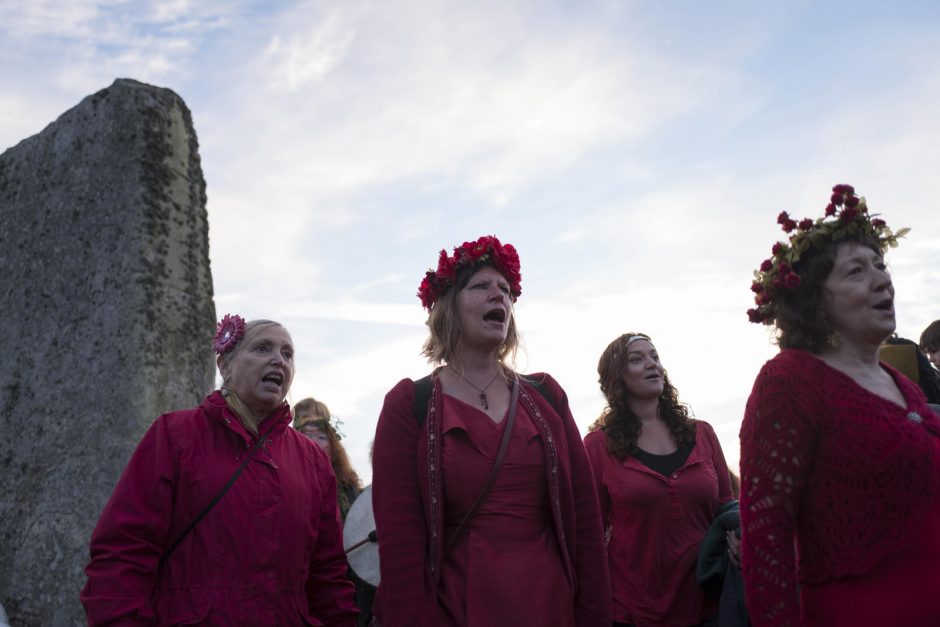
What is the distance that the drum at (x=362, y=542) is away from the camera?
4.62 m

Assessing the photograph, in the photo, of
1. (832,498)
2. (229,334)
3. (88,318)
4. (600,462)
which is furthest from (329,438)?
(832,498)

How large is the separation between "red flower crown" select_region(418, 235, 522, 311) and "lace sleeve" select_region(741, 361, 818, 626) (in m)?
1.16

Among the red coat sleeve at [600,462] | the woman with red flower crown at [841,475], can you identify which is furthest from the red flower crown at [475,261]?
the red coat sleeve at [600,462]

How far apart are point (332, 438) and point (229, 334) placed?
2298mm

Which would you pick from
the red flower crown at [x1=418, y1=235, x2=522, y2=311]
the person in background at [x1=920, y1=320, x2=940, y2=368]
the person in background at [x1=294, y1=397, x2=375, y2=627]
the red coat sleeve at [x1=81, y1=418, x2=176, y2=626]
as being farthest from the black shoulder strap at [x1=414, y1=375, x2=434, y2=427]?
the person in background at [x1=920, y1=320, x2=940, y2=368]

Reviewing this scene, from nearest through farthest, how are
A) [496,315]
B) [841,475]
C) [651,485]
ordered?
[841,475], [496,315], [651,485]

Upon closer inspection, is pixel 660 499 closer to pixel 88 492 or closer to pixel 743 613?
pixel 743 613

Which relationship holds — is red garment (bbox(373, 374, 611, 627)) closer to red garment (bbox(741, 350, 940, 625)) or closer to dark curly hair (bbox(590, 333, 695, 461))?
red garment (bbox(741, 350, 940, 625))

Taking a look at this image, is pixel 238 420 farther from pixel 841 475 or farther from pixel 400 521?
pixel 841 475

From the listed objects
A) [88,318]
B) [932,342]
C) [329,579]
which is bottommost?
[329,579]

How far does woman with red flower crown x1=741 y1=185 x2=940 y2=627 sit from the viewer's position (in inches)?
91.4

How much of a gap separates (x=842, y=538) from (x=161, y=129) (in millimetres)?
4065

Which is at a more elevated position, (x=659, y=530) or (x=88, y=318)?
(x=88, y=318)

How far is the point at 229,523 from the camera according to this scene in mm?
3098
